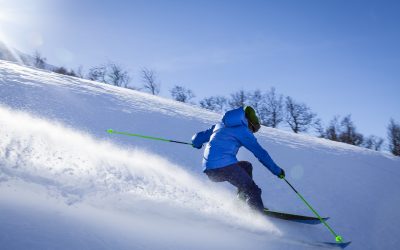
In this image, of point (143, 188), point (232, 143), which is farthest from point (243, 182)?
point (143, 188)

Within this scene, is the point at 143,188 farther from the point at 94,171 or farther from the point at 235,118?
the point at 235,118

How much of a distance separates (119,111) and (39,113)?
230 cm

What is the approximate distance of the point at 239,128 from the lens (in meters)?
4.95

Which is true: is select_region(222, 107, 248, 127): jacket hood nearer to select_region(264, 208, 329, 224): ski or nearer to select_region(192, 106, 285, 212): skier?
select_region(192, 106, 285, 212): skier

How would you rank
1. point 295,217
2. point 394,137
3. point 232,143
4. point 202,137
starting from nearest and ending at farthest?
1. point 232,143
2. point 295,217
3. point 202,137
4. point 394,137

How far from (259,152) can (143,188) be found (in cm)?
174

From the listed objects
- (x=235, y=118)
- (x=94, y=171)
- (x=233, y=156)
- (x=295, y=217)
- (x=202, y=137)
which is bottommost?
(x=295, y=217)

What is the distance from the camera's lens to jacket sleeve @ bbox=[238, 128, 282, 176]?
4.87 meters

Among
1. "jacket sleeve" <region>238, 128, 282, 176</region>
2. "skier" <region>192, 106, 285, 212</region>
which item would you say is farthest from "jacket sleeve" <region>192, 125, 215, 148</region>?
"jacket sleeve" <region>238, 128, 282, 176</region>

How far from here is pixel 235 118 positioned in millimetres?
4938

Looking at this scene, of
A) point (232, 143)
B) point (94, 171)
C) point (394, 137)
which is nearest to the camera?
point (94, 171)

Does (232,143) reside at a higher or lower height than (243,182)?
higher

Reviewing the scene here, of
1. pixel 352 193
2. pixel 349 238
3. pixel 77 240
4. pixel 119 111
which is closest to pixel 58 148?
pixel 77 240

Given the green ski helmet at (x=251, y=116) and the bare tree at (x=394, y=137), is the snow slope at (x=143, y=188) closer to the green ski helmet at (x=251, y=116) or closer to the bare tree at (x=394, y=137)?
the green ski helmet at (x=251, y=116)
